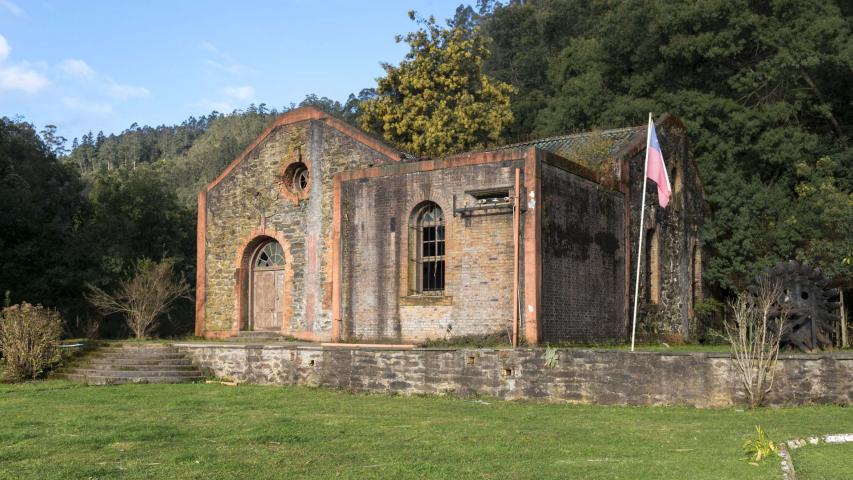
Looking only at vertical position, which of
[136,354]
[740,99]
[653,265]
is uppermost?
[740,99]

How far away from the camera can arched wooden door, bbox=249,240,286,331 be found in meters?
22.8

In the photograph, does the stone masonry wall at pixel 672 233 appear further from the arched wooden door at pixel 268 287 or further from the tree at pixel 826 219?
the arched wooden door at pixel 268 287

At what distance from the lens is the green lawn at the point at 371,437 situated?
7.83m

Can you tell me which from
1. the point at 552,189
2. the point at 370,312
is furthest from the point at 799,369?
the point at 370,312

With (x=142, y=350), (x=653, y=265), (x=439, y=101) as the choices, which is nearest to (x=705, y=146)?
(x=653, y=265)

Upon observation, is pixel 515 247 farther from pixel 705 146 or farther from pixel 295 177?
pixel 705 146

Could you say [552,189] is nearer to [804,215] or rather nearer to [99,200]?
[804,215]

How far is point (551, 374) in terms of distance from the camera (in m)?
13.8

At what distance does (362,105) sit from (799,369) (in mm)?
25648

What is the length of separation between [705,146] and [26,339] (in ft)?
71.6

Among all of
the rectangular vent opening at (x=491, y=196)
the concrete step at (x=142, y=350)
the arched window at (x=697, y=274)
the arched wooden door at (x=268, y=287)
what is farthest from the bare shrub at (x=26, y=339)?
the arched window at (x=697, y=274)

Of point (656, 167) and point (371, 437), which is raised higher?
Result: point (656, 167)

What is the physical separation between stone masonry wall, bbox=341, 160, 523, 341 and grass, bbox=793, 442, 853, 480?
8.91 m

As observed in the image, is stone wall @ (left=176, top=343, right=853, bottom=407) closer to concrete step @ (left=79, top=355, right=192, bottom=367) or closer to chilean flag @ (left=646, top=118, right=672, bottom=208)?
concrete step @ (left=79, top=355, right=192, bottom=367)
